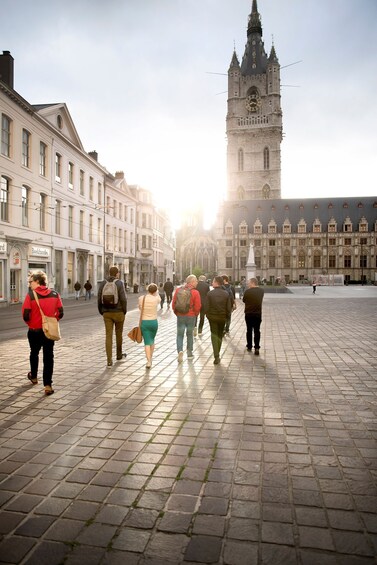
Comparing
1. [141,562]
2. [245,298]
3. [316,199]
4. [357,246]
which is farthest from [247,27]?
[141,562]

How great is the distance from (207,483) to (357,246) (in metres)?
100

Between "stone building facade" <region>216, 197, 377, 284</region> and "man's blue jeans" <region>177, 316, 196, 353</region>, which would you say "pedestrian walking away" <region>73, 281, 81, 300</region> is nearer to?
"man's blue jeans" <region>177, 316, 196, 353</region>

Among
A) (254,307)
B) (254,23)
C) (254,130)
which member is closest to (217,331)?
(254,307)

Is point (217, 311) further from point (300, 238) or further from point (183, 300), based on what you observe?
point (300, 238)

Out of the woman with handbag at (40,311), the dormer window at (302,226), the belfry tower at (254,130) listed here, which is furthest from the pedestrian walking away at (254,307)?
the belfry tower at (254,130)

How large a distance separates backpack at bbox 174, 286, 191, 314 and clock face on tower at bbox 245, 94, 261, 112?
105 metres

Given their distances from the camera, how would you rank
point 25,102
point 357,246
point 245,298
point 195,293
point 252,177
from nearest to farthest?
point 195,293 → point 245,298 → point 25,102 → point 357,246 → point 252,177

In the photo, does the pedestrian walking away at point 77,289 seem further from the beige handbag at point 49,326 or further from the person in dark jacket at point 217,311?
the beige handbag at point 49,326

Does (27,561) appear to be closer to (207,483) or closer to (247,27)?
(207,483)

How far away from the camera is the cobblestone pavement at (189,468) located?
2.92 m

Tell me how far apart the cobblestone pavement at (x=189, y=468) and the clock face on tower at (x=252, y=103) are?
107 meters

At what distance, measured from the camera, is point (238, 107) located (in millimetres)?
104312

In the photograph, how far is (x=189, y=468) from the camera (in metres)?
4.04

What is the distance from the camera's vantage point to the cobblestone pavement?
292 centimetres
